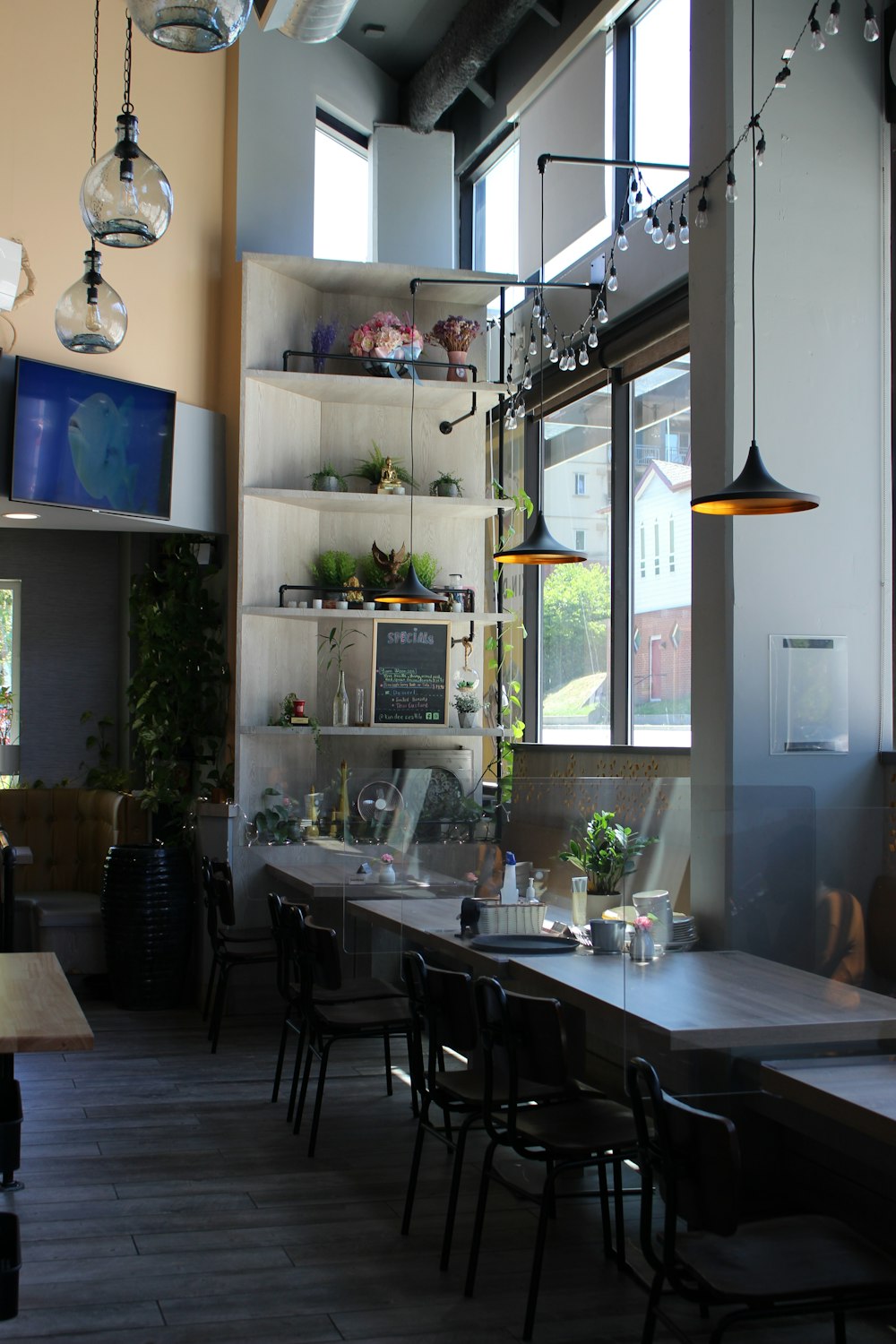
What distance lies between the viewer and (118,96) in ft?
23.6

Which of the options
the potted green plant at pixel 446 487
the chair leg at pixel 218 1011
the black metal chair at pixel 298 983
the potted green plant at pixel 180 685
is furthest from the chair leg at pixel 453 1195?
the potted green plant at pixel 446 487

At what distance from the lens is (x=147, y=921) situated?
23.7ft

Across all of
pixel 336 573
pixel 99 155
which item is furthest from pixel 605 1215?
pixel 99 155

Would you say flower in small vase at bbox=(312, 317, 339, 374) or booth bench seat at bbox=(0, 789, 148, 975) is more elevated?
flower in small vase at bbox=(312, 317, 339, 374)

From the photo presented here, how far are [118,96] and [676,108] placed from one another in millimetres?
3018

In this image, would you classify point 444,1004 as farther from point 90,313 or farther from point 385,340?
point 385,340

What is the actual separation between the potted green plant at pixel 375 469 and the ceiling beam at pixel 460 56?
97.9 inches

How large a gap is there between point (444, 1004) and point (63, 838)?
17.3ft

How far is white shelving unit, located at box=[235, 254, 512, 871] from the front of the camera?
23.7 feet

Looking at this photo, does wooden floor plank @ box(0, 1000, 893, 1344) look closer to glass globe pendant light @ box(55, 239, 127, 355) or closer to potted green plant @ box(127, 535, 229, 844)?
potted green plant @ box(127, 535, 229, 844)

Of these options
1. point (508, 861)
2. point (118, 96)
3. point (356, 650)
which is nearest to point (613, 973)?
point (508, 861)

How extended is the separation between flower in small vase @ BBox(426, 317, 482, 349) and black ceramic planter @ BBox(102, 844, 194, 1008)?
3.26 metres

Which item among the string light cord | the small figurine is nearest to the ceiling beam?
the string light cord

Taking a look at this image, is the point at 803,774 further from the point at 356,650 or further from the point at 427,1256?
the point at 356,650
